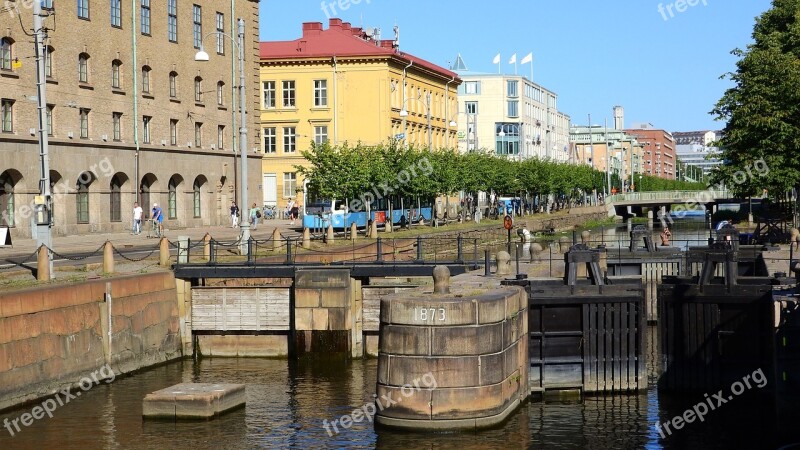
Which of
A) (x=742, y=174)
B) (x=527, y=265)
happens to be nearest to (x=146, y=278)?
(x=527, y=265)

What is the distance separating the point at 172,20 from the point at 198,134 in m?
7.07

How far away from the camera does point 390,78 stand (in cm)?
9906

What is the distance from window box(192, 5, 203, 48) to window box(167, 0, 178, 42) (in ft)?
6.98

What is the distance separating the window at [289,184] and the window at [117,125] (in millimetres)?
35583

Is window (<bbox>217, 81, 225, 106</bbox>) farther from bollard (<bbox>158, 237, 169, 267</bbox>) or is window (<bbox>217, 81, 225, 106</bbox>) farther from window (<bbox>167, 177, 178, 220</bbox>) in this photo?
bollard (<bbox>158, 237, 169, 267</bbox>)

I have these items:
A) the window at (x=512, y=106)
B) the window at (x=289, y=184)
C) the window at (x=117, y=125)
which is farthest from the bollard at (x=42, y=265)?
the window at (x=512, y=106)

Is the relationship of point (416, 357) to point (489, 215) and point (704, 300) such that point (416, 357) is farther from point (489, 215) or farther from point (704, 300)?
point (489, 215)

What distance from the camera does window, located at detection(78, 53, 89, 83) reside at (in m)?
59.9

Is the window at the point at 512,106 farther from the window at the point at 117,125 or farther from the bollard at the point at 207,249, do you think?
the bollard at the point at 207,249

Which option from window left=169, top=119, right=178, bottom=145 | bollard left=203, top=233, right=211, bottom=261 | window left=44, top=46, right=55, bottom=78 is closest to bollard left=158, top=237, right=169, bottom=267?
bollard left=203, top=233, right=211, bottom=261

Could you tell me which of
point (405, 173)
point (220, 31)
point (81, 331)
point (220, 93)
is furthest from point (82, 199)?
point (81, 331)

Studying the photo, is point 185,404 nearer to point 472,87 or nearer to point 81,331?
point 81,331

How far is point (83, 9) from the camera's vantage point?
60000 millimetres

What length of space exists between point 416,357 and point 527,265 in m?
16.8
